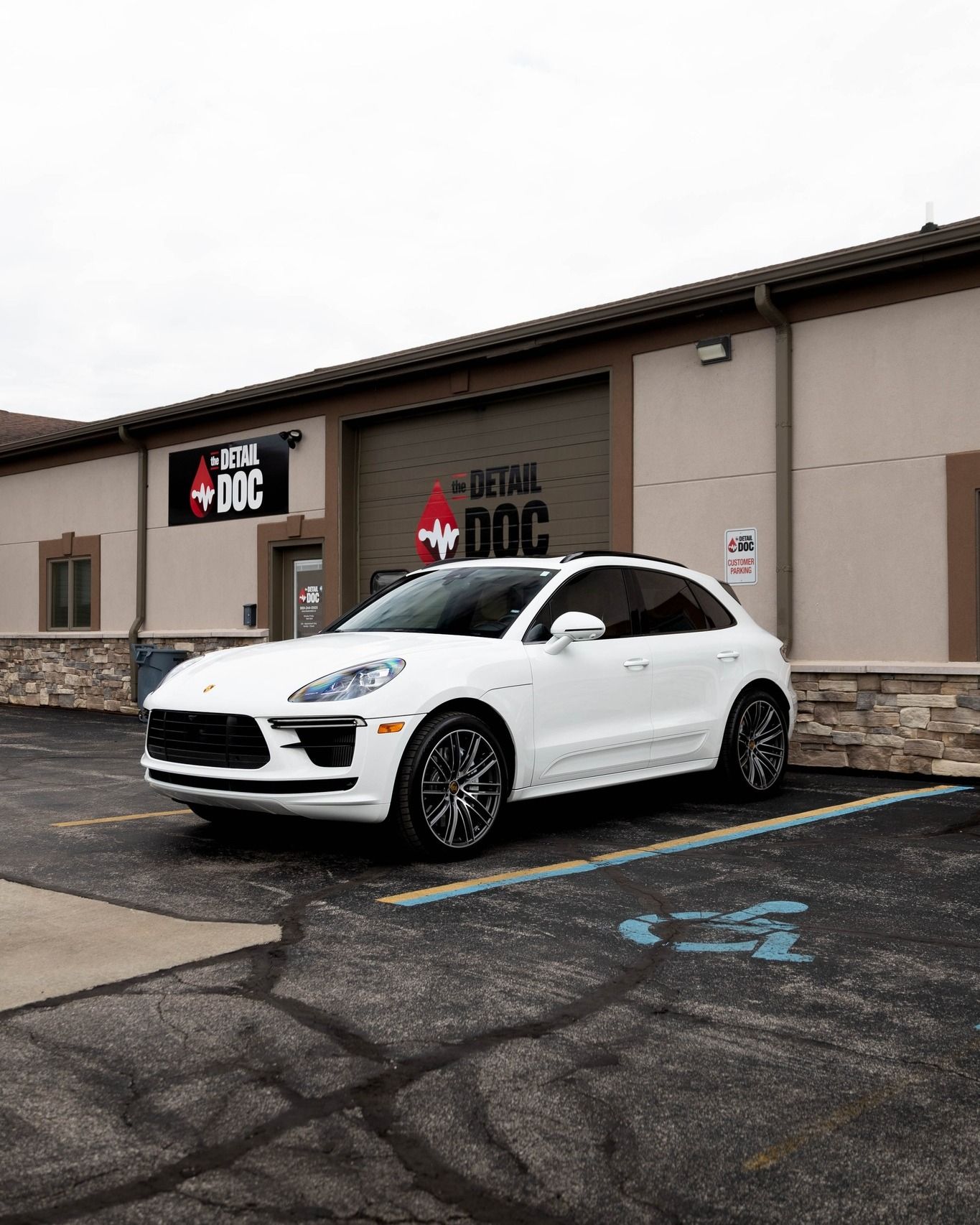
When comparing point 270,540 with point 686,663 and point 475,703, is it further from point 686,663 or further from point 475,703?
point 475,703

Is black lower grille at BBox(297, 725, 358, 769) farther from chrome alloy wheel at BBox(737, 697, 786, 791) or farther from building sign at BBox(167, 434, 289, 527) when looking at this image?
building sign at BBox(167, 434, 289, 527)

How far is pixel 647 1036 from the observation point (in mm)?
3576

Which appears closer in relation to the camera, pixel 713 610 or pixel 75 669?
pixel 713 610

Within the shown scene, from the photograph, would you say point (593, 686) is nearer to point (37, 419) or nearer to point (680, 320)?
point (680, 320)

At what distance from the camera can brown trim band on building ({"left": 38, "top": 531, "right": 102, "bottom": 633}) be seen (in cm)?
1903

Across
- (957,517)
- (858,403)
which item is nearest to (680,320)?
(858,403)

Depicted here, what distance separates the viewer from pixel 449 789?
20.6ft

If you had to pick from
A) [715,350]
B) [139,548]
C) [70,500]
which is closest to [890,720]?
[715,350]

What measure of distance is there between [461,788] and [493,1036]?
9.15 feet

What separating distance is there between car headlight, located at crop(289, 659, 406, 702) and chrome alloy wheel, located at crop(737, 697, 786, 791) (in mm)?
3101

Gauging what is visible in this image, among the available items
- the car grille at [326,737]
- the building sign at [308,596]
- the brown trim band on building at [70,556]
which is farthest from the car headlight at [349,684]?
the brown trim band on building at [70,556]

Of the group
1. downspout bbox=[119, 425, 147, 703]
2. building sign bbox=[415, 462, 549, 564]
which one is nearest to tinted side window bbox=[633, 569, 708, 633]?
building sign bbox=[415, 462, 549, 564]

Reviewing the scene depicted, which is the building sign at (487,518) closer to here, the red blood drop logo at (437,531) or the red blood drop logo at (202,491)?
the red blood drop logo at (437,531)

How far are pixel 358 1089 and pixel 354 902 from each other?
217 cm
